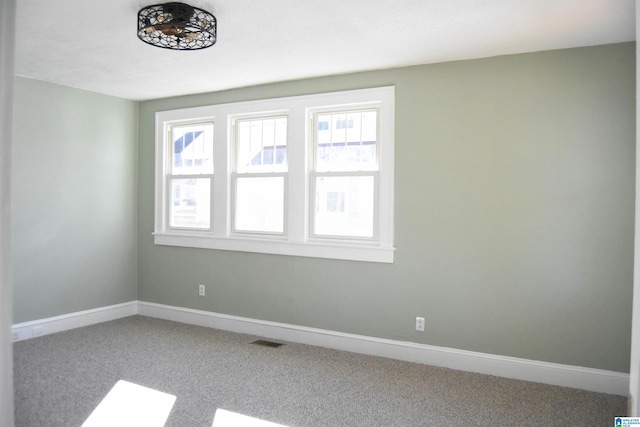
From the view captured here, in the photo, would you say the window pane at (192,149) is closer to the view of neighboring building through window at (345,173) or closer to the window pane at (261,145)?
the window pane at (261,145)

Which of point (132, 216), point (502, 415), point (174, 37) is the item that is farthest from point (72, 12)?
point (502, 415)

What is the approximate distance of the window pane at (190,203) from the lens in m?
5.09

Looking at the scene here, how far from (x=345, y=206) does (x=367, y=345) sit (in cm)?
127

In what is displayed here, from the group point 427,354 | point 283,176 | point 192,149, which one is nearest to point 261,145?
point 283,176

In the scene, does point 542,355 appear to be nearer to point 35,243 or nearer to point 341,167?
point 341,167

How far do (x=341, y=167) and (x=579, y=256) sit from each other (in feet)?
6.80

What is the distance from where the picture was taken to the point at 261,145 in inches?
186

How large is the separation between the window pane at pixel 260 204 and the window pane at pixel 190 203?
43 centimetres

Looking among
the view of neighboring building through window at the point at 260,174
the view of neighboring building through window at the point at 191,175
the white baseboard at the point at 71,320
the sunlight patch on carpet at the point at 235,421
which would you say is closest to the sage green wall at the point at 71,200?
the white baseboard at the point at 71,320

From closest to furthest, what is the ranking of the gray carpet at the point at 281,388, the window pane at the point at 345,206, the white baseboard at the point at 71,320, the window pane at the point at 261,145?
the gray carpet at the point at 281,388 < the window pane at the point at 345,206 < the white baseboard at the point at 71,320 < the window pane at the point at 261,145

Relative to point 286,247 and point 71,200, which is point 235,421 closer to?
point 286,247

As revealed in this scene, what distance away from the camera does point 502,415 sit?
9.45 ft

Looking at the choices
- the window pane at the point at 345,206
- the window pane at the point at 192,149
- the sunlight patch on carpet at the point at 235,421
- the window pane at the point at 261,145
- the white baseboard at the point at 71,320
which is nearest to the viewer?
the sunlight patch on carpet at the point at 235,421

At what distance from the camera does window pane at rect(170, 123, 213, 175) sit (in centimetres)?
508
